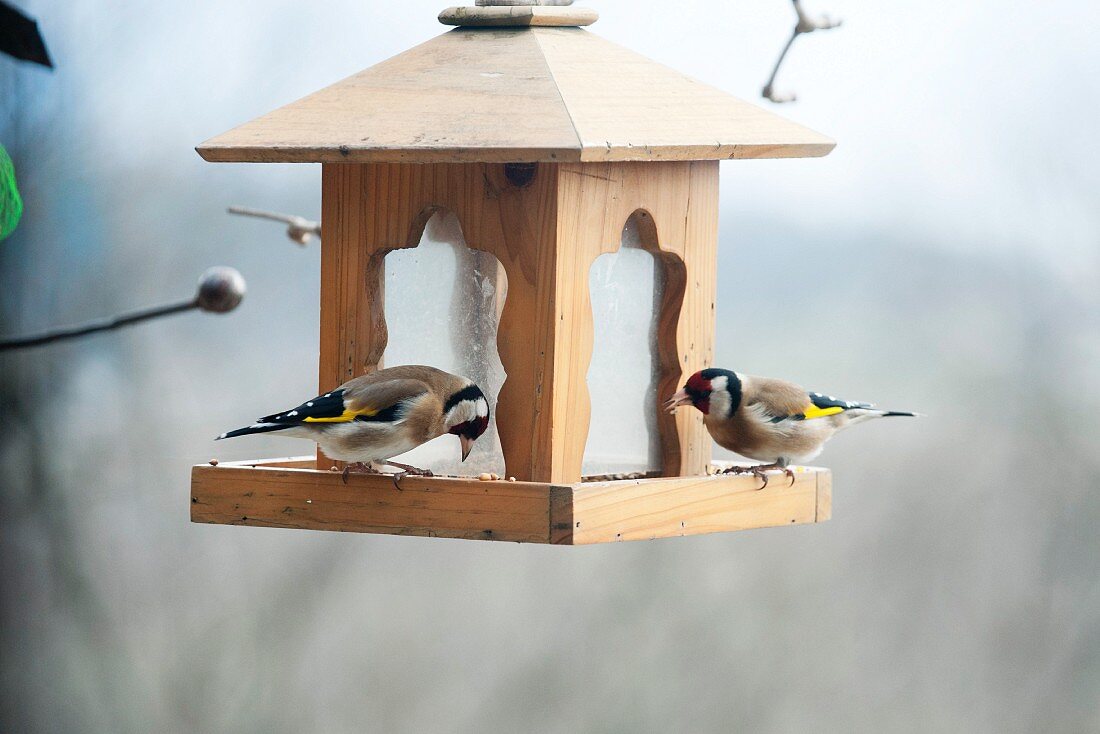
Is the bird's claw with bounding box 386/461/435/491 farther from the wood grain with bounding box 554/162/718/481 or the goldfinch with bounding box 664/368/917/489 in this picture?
the goldfinch with bounding box 664/368/917/489

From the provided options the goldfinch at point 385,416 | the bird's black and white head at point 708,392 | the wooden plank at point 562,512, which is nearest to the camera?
the wooden plank at point 562,512

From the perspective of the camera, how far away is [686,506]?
2.68 metres

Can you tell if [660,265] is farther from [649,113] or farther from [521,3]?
[521,3]

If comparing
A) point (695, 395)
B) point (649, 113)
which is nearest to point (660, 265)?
point (695, 395)

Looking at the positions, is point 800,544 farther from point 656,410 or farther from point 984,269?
point 656,410

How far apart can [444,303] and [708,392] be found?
538mm

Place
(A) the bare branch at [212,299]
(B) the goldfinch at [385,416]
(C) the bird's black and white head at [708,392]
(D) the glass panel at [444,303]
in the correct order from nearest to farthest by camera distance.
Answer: (A) the bare branch at [212,299]
(B) the goldfinch at [385,416]
(C) the bird's black and white head at [708,392]
(D) the glass panel at [444,303]

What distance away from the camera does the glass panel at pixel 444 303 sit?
9.72 ft

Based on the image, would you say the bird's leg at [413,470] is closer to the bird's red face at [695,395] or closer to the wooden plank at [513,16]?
the bird's red face at [695,395]

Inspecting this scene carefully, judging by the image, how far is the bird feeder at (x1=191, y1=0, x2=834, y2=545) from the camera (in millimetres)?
2514

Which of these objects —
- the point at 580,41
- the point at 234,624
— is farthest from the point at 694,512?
the point at 234,624

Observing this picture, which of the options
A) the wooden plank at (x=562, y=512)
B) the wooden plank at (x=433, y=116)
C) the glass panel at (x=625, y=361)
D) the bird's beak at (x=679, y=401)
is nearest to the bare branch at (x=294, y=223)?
the wooden plank at (x=433, y=116)

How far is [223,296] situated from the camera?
2.20 m

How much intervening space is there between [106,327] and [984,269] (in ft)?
13.9
